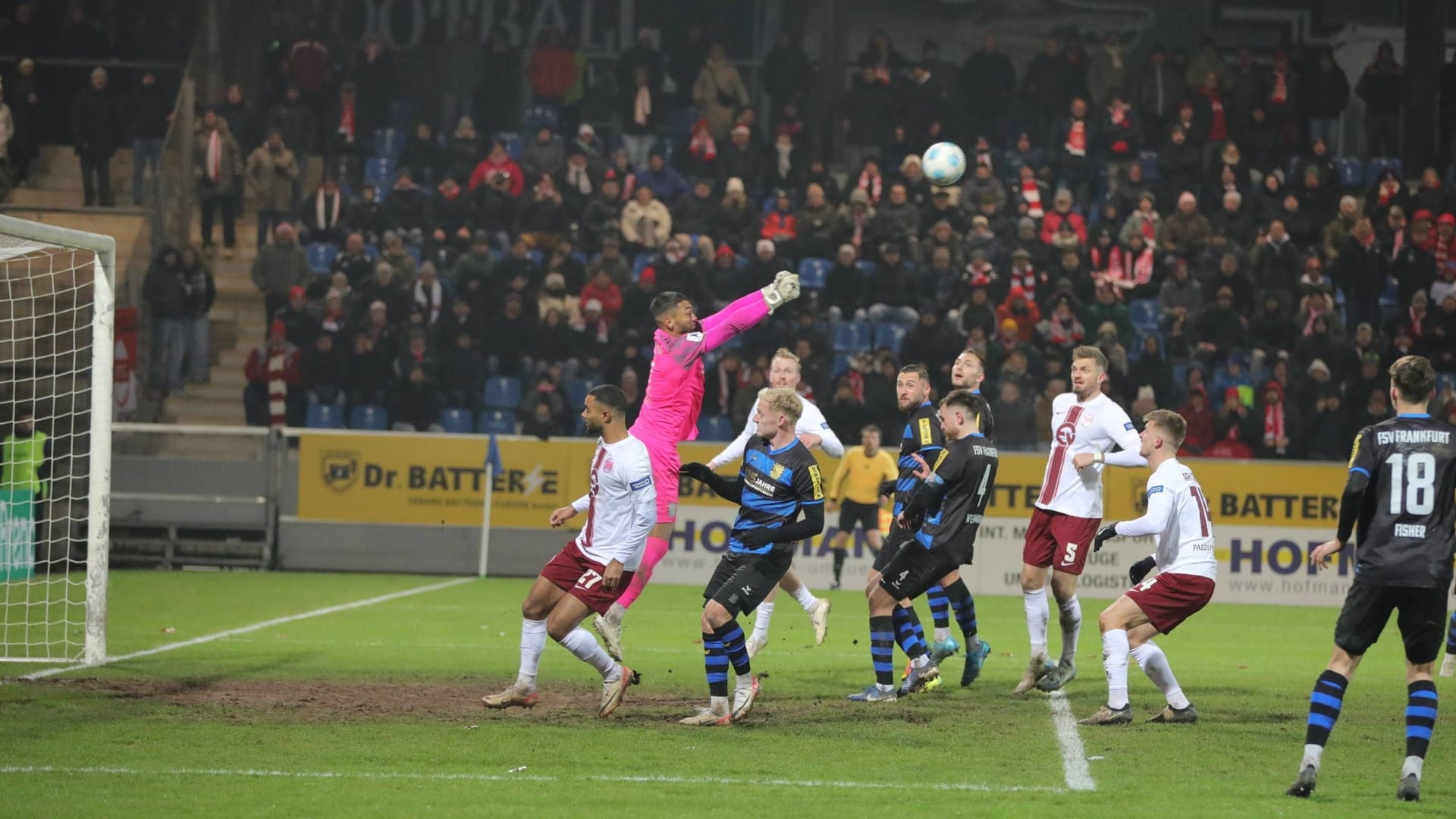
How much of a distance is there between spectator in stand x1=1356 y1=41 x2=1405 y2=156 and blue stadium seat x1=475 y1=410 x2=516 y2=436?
1559cm

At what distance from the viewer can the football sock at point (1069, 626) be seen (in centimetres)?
1110

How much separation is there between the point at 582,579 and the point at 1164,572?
3.54m

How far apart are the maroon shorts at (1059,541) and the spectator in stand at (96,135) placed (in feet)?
55.5

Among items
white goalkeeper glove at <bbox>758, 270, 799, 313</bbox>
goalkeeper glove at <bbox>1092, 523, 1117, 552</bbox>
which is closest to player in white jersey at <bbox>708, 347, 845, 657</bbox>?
white goalkeeper glove at <bbox>758, 270, 799, 313</bbox>

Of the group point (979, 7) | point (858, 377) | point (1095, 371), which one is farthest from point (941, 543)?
point (979, 7)

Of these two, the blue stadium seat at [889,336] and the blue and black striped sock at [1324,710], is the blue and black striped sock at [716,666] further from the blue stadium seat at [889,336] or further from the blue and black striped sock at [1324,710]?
the blue stadium seat at [889,336]

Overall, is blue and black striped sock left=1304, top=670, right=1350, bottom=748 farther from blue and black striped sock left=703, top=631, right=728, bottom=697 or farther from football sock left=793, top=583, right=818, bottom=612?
football sock left=793, top=583, right=818, bottom=612

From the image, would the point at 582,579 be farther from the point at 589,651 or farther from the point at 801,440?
the point at 801,440

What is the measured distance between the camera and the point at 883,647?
34.2 feet

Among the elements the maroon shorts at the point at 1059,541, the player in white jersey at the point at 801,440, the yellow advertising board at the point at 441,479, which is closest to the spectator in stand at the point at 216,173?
the yellow advertising board at the point at 441,479

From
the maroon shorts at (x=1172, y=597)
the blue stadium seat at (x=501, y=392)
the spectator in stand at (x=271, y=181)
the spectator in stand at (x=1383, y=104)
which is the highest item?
the spectator in stand at (x=1383, y=104)

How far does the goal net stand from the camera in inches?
453

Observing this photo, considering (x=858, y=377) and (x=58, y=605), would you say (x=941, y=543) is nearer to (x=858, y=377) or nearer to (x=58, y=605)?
(x=58, y=605)

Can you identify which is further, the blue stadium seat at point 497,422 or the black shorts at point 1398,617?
the blue stadium seat at point 497,422
